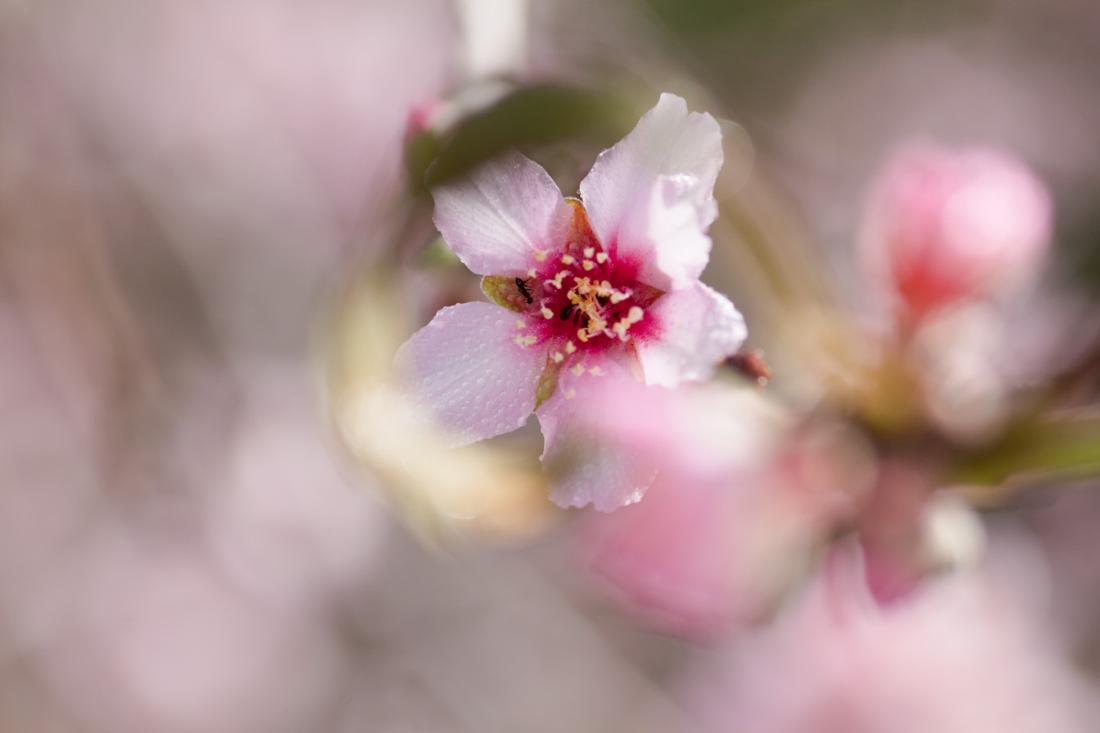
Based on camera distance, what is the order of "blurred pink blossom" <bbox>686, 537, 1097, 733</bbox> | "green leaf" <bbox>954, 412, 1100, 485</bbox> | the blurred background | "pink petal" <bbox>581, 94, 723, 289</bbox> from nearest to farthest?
"pink petal" <bbox>581, 94, 723, 289</bbox> < "green leaf" <bbox>954, 412, 1100, 485</bbox> < "blurred pink blossom" <bbox>686, 537, 1097, 733</bbox> < the blurred background

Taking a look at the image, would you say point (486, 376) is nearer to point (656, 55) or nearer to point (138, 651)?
point (656, 55)

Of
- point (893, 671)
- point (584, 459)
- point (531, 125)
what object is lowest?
point (893, 671)

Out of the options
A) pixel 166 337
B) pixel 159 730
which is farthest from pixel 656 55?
pixel 159 730

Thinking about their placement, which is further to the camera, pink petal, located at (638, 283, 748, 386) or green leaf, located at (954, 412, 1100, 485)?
green leaf, located at (954, 412, 1100, 485)

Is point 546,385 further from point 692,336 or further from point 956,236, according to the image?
point 956,236

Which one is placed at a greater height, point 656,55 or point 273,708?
point 656,55

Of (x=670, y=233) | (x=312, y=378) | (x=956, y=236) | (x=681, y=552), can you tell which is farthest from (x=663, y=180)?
(x=312, y=378)

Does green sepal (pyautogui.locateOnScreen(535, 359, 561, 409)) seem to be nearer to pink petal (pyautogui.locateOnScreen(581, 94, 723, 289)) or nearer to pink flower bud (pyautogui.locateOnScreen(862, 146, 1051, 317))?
pink petal (pyautogui.locateOnScreen(581, 94, 723, 289))

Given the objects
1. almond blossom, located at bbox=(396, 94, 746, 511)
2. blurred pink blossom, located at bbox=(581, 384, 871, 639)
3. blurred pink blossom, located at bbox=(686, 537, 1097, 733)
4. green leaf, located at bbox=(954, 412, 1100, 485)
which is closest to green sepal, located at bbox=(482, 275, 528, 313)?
almond blossom, located at bbox=(396, 94, 746, 511)
